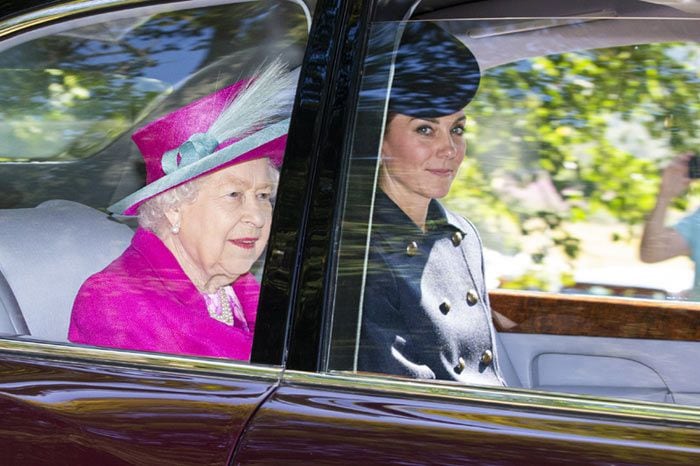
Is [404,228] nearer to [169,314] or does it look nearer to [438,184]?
[438,184]

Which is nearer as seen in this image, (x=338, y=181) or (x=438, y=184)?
(x=338, y=181)

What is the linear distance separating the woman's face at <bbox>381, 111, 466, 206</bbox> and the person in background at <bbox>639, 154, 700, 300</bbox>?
0.32 m

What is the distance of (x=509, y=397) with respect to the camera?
4.62ft

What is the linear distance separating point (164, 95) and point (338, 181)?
410mm

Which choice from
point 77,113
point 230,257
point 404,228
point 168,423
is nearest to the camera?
point 168,423

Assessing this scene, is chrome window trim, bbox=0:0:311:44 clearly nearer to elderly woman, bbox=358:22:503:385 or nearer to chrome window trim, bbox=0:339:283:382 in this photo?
elderly woman, bbox=358:22:503:385

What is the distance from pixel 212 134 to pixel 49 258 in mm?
408

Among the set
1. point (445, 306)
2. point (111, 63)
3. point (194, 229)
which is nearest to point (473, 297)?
point (445, 306)

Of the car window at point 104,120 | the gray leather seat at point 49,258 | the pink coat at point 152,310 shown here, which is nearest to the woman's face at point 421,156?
the car window at point 104,120

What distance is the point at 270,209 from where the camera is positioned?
5.23 feet

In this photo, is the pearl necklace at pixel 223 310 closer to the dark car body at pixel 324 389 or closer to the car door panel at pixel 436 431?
the dark car body at pixel 324 389

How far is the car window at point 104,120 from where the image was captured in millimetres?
1691

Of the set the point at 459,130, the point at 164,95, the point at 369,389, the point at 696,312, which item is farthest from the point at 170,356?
the point at 696,312

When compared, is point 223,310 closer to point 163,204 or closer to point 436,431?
point 163,204
